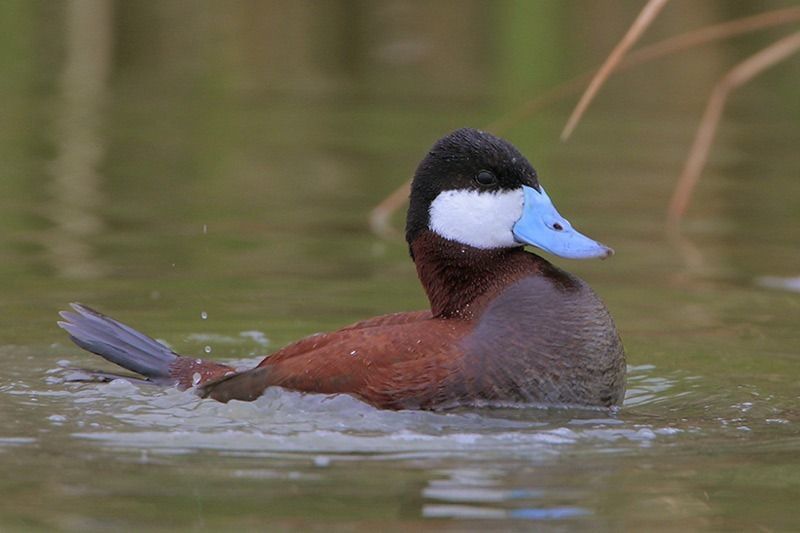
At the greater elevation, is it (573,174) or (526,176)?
(573,174)

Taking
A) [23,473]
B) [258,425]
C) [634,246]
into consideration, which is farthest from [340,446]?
[634,246]

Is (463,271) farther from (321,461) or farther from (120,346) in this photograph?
(120,346)

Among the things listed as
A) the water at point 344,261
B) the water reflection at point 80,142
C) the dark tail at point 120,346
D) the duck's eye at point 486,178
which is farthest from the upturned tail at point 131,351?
the water reflection at point 80,142

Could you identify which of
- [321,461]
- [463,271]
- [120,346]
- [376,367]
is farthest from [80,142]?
[321,461]

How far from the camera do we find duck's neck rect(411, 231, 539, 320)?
5.07 meters

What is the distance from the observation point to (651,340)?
20.8 feet

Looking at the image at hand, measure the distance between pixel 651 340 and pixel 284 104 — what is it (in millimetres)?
6240

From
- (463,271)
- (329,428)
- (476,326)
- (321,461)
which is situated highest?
(463,271)

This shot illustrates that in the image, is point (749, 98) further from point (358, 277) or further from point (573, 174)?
point (358, 277)

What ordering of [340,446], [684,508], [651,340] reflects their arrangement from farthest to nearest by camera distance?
[651,340] < [340,446] < [684,508]

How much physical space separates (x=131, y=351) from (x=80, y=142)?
526cm

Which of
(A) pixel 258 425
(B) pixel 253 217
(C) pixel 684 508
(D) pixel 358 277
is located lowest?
(C) pixel 684 508

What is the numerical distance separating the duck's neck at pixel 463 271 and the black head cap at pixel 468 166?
3.8 inches

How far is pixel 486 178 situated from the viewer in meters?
5.06
